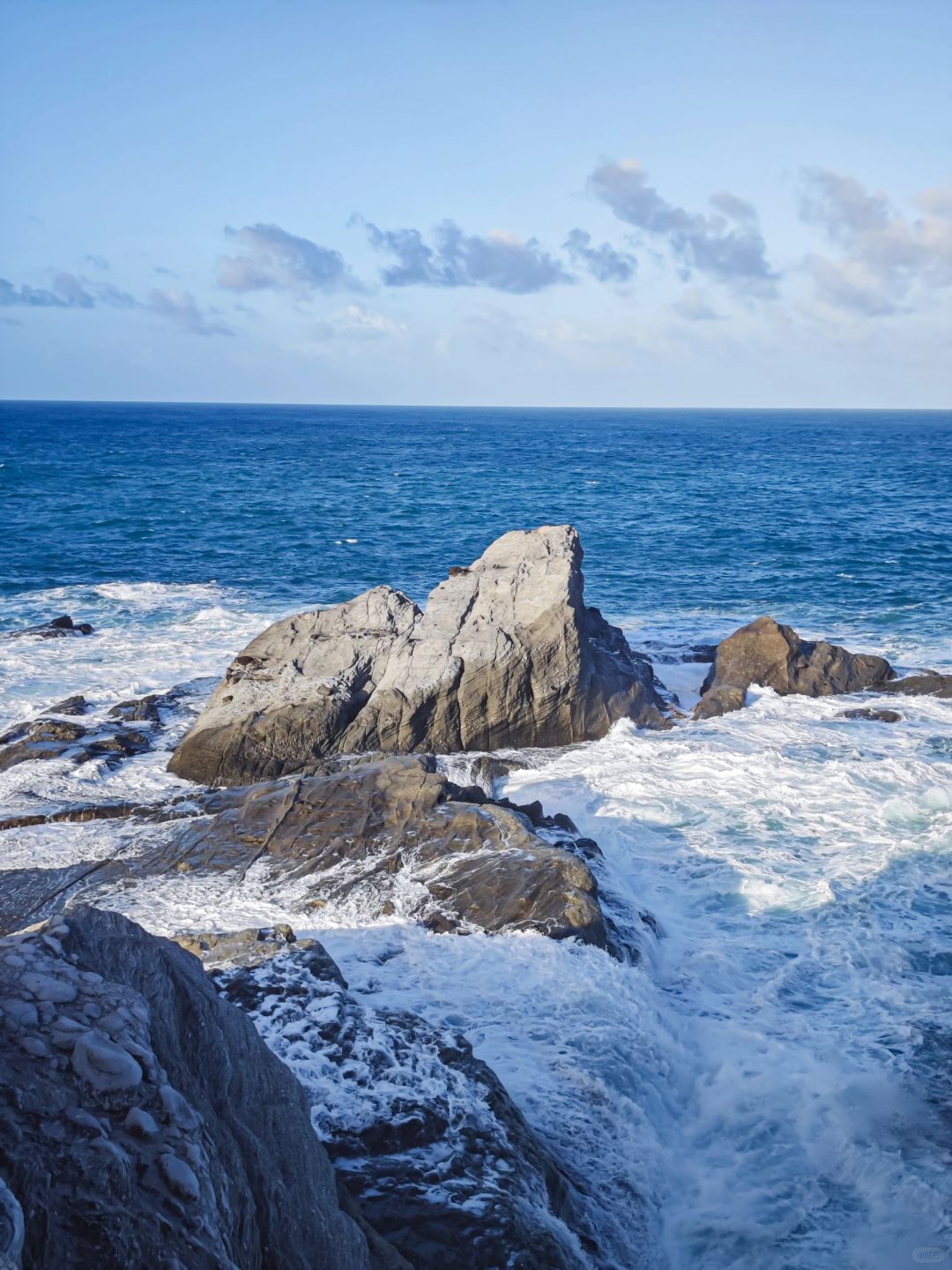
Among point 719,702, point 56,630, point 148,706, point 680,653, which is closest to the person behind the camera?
point 148,706

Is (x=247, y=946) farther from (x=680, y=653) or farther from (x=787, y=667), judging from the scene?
(x=680, y=653)

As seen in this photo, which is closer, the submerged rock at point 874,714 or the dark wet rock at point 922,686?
the submerged rock at point 874,714

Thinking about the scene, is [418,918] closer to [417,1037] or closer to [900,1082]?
[417,1037]

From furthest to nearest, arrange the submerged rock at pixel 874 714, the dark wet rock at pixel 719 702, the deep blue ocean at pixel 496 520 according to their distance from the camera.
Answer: the deep blue ocean at pixel 496 520
the dark wet rock at pixel 719 702
the submerged rock at pixel 874 714

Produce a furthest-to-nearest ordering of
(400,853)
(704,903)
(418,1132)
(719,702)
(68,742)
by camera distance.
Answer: (719,702), (68,742), (704,903), (400,853), (418,1132)

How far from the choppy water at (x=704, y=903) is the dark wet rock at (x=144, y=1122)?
3468 millimetres

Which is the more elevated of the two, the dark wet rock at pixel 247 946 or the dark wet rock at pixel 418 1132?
the dark wet rock at pixel 247 946

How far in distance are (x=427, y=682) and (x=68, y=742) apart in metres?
6.61

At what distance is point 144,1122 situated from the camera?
3.90 metres

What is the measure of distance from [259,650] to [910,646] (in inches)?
672

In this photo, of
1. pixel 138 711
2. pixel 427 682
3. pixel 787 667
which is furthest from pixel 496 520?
pixel 427 682

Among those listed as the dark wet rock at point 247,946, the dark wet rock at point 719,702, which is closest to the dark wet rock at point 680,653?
the dark wet rock at point 719,702

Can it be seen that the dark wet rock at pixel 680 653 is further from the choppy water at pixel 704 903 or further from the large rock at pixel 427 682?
the large rock at pixel 427 682

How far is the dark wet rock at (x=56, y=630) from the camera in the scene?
25.1 m
